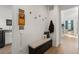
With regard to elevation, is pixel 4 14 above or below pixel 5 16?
above

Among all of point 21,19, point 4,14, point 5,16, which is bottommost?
point 21,19

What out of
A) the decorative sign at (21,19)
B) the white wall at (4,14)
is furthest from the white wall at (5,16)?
the decorative sign at (21,19)

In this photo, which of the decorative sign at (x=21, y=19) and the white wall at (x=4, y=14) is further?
the white wall at (x=4, y=14)

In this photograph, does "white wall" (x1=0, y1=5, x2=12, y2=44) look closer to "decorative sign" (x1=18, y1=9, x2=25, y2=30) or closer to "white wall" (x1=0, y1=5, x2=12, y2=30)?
"white wall" (x1=0, y1=5, x2=12, y2=30)

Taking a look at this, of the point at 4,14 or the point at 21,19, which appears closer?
the point at 21,19

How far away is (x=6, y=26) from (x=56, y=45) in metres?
3.17

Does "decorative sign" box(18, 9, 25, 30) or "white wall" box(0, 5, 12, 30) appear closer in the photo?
"decorative sign" box(18, 9, 25, 30)

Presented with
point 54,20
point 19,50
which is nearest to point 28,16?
point 19,50

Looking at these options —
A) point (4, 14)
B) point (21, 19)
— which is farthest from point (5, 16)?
point (21, 19)

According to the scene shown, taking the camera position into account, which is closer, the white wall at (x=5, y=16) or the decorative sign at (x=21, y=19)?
the decorative sign at (x=21, y=19)

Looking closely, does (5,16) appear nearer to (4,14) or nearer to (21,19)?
(4,14)

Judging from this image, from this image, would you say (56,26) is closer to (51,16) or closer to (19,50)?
(51,16)

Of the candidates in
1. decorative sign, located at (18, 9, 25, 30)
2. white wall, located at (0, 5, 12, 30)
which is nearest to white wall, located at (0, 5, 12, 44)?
white wall, located at (0, 5, 12, 30)

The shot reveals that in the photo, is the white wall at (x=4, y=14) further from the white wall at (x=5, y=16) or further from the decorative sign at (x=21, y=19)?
the decorative sign at (x=21, y=19)
